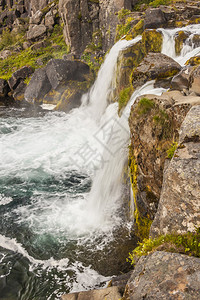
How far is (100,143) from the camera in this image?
15.1m

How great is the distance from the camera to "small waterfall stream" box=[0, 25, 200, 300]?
6.77 meters

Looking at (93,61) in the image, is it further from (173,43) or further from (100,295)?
(100,295)

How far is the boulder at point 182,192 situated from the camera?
3791 mm

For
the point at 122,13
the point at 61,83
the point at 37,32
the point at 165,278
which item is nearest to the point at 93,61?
the point at 61,83

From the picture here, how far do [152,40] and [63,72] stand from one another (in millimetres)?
11250

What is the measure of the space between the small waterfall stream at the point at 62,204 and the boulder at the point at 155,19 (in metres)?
1.59

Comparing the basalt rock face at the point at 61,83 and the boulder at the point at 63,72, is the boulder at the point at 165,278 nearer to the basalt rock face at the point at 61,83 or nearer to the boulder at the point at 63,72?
the basalt rock face at the point at 61,83

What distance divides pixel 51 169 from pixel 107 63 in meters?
10.7

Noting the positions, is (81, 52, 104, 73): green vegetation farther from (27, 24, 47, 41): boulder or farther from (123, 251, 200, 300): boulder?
(123, 251, 200, 300): boulder

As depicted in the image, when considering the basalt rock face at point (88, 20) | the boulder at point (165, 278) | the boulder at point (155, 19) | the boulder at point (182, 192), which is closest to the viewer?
the boulder at point (165, 278)

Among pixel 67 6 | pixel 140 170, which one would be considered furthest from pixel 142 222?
pixel 67 6

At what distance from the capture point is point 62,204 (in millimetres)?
9828

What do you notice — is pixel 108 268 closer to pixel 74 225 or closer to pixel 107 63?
pixel 74 225

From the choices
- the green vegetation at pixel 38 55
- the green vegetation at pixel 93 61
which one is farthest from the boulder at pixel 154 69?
the green vegetation at pixel 38 55
